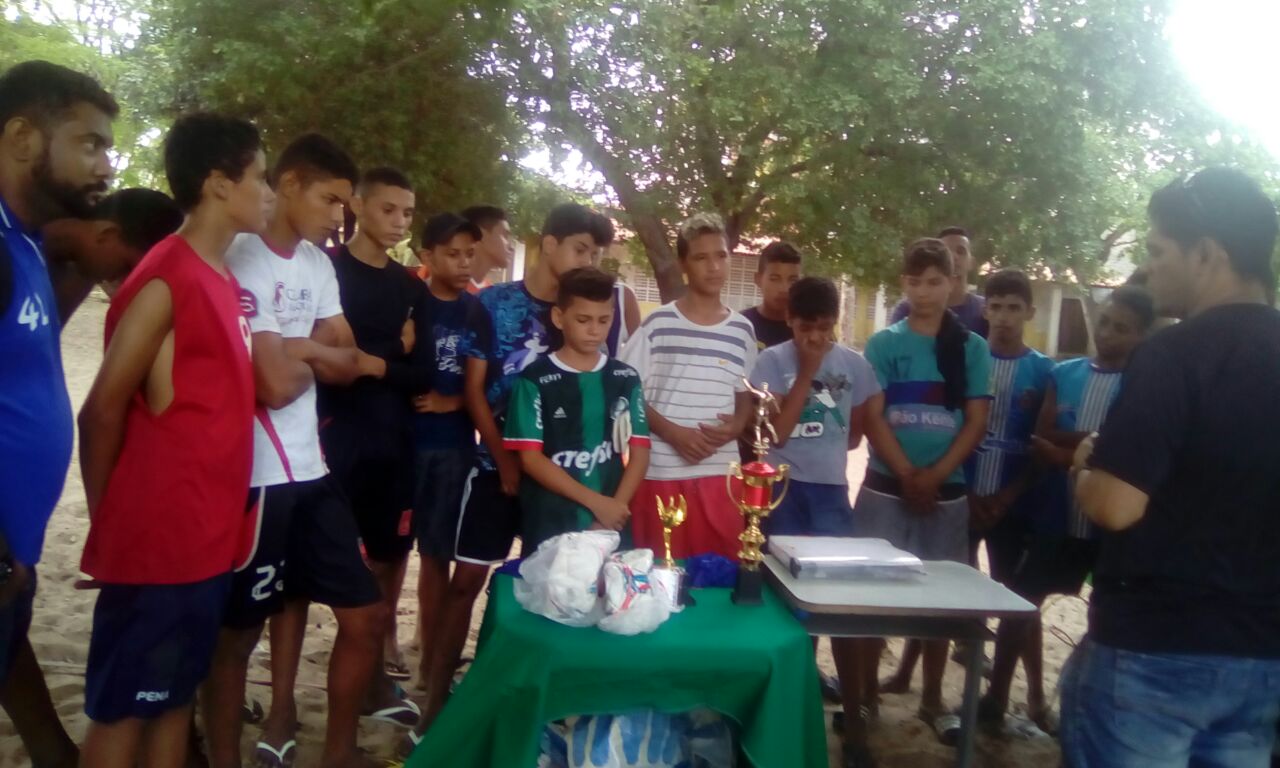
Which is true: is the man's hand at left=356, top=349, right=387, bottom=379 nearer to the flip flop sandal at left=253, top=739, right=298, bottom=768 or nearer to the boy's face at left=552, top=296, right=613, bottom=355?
the boy's face at left=552, top=296, right=613, bottom=355

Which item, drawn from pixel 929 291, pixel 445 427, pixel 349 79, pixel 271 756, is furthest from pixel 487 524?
pixel 349 79

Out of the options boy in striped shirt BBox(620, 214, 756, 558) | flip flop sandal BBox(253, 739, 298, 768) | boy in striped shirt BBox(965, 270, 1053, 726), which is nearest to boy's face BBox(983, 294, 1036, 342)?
boy in striped shirt BBox(965, 270, 1053, 726)

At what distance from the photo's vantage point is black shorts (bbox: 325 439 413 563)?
3262mm

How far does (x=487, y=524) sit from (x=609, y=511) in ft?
1.97

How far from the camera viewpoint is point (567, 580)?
7.29ft

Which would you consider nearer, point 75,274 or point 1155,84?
point 75,274

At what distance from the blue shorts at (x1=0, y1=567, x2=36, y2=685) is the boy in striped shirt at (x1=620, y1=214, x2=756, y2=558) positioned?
6.35 ft

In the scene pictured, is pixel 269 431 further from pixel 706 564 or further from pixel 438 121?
pixel 438 121

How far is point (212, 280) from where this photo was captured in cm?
233

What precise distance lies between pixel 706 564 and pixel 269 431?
1.34m

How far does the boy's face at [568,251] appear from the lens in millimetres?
3562

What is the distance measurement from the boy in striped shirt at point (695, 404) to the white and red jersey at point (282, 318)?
1.21 meters

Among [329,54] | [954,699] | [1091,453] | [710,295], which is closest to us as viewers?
[1091,453]

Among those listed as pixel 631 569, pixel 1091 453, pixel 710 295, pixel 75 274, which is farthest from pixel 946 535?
pixel 75 274
